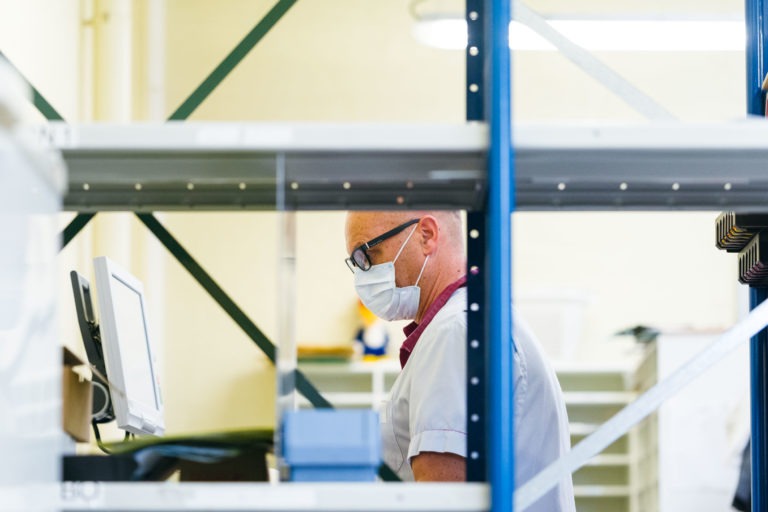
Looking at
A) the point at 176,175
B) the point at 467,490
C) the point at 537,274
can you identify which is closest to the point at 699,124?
Result: the point at 467,490

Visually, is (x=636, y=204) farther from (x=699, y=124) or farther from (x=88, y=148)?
(x=88, y=148)

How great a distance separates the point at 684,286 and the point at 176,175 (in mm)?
5090

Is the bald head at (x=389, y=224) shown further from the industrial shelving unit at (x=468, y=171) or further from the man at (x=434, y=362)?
the industrial shelving unit at (x=468, y=171)

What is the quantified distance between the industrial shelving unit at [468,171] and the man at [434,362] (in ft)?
1.26

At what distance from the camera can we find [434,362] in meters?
2.19

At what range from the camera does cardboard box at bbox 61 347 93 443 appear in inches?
77.9

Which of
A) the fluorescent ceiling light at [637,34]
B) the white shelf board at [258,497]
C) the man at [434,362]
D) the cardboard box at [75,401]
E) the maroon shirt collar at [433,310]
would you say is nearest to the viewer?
the white shelf board at [258,497]

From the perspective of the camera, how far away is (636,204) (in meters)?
1.89

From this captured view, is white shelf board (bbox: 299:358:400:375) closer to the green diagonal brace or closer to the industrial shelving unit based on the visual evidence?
the green diagonal brace

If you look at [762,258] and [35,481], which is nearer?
[35,481]

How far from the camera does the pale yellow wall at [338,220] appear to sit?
21.2ft

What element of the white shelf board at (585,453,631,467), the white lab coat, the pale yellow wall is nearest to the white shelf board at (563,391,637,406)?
the white shelf board at (585,453,631,467)

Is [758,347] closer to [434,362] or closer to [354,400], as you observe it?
[434,362]

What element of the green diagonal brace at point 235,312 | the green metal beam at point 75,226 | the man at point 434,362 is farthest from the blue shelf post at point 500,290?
the green metal beam at point 75,226
